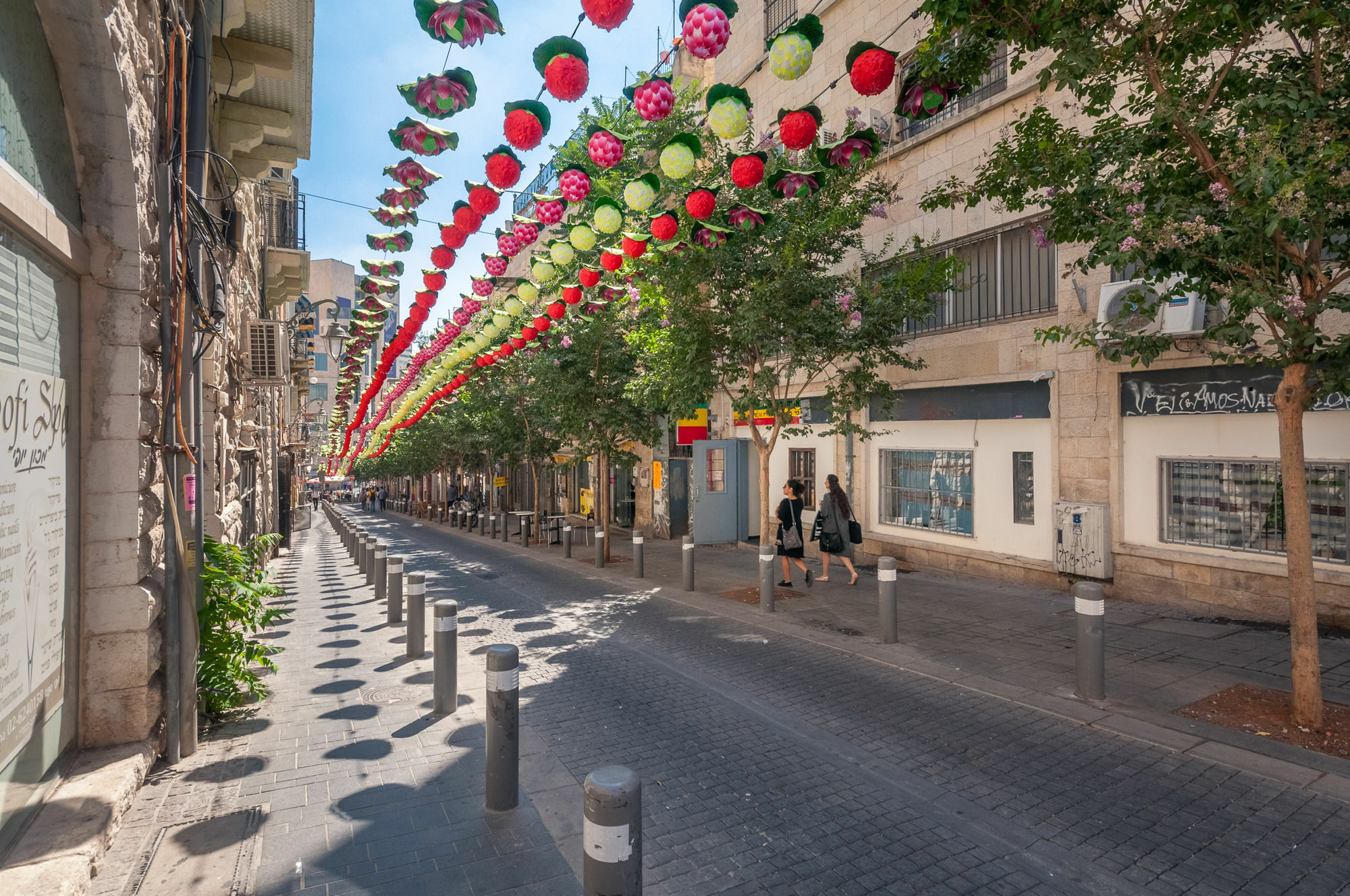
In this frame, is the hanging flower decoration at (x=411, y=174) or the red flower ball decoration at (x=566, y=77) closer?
the red flower ball decoration at (x=566, y=77)

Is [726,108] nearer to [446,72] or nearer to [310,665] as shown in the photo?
[446,72]

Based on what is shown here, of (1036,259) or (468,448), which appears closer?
(1036,259)

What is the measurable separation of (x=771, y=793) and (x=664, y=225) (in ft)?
17.5

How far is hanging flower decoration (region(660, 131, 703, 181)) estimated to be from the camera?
616cm

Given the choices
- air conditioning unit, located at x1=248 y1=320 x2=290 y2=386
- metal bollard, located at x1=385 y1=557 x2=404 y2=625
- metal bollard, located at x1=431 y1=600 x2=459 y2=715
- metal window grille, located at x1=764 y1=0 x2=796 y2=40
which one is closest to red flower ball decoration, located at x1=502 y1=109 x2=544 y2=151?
metal bollard, located at x1=431 y1=600 x2=459 y2=715

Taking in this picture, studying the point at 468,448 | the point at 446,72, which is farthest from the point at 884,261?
the point at 468,448

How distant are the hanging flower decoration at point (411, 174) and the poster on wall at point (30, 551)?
5240mm

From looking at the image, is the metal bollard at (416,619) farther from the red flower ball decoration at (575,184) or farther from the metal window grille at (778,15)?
the metal window grille at (778,15)

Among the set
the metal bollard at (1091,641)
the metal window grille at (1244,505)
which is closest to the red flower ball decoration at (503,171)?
the metal bollard at (1091,641)

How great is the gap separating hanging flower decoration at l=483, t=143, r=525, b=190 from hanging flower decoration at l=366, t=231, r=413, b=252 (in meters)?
3.49

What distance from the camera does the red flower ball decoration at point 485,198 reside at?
7.27 metres

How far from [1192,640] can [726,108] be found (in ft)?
24.1

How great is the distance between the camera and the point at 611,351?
1572 centimetres

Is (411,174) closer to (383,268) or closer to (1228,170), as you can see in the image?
(383,268)
